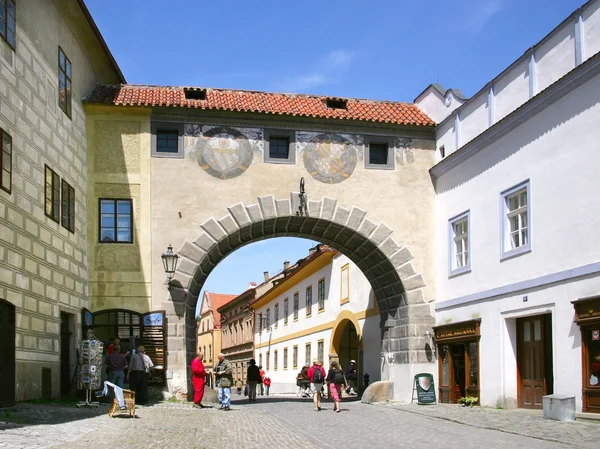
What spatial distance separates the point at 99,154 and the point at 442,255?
9.32 meters

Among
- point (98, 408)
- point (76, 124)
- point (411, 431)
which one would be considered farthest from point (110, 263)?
point (411, 431)

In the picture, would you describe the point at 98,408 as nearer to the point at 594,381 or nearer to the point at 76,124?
the point at 76,124

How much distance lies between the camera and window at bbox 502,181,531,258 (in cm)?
1686

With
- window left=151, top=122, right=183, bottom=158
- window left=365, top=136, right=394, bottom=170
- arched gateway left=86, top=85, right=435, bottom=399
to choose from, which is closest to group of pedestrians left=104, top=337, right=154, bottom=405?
arched gateway left=86, top=85, right=435, bottom=399

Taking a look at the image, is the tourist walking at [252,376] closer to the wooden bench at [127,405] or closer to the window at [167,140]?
the window at [167,140]

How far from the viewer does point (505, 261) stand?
1775cm

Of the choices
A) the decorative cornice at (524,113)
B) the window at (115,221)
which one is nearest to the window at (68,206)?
the window at (115,221)

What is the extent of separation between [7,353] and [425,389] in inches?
414

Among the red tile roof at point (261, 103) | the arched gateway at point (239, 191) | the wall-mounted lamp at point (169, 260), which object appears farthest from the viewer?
the red tile roof at point (261, 103)

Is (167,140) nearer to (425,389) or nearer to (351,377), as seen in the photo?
(425,389)

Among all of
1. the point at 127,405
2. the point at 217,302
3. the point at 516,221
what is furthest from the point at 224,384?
A: the point at 217,302

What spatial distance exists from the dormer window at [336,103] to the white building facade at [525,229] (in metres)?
2.57

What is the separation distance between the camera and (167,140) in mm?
21078

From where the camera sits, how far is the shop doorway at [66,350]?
692 inches
